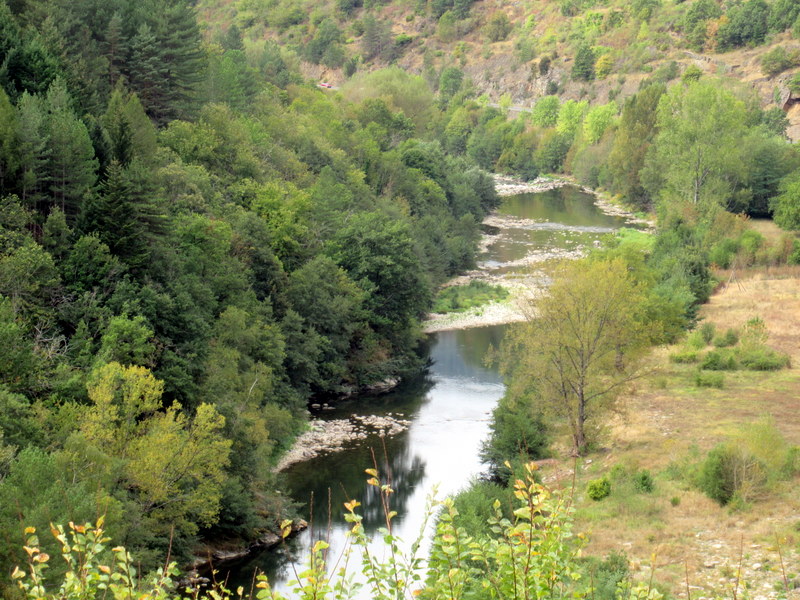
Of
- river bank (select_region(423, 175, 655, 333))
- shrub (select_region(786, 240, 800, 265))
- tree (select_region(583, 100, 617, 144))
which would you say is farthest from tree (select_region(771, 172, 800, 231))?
tree (select_region(583, 100, 617, 144))

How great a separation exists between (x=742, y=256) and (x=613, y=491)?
107 feet

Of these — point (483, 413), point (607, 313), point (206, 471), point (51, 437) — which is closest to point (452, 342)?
point (483, 413)

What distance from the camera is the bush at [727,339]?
40719 mm

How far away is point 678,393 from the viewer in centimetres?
3594

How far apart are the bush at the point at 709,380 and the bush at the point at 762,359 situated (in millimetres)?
1929

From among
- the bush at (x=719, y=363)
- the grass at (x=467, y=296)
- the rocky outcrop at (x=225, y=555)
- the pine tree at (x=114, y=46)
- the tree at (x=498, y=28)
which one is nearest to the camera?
the rocky outcrop at (x=225, y=555)

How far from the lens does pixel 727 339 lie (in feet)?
134

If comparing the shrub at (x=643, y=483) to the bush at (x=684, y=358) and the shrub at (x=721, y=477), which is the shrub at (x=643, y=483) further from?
the bush at (x=684, y=358)

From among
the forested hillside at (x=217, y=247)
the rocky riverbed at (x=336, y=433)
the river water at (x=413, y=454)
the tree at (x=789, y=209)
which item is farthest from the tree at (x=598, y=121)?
the rocky riverbed at (x=336, y=433)

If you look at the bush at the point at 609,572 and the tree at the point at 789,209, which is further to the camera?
the tree at the point at 789,209

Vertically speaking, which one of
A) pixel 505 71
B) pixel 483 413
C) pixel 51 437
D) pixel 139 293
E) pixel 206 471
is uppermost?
pixel 505 71

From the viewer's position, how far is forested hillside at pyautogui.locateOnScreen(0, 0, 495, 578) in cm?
2373

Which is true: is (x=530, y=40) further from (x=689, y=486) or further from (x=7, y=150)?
(x=689, y=486)

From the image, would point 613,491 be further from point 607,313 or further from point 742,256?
point 742,256
